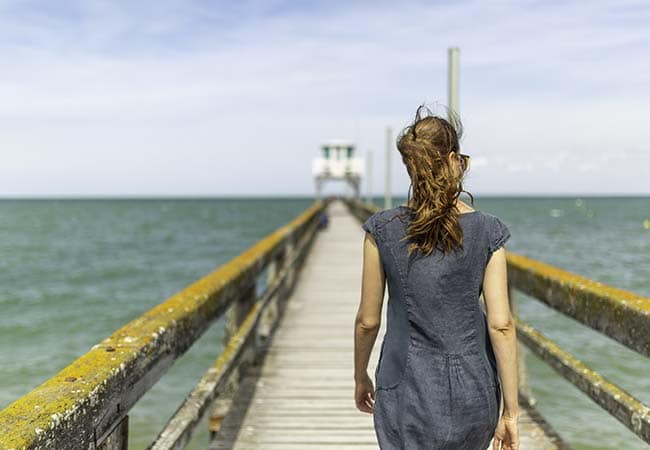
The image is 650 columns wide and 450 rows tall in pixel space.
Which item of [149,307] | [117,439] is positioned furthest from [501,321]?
[149,307]

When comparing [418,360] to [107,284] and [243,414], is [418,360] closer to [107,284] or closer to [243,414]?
[243,414]

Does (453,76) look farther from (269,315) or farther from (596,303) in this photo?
(596,303)

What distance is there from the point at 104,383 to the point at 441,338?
1112mm

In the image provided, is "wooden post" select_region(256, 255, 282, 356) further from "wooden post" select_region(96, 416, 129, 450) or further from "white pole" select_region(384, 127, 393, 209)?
"white pole" select_region(384, 127, 393, 209)

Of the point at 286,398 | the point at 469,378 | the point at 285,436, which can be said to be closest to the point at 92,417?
the point at 469,378

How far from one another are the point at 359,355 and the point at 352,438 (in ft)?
6.95

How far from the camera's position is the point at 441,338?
6.47 feet

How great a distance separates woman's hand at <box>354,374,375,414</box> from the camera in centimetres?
222

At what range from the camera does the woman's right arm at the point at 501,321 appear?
1957 mm

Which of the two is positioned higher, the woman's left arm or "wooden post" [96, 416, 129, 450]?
the woman's left arm

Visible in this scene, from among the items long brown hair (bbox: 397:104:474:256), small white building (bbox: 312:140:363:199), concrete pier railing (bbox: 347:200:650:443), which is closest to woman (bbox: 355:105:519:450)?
long brown hair (bbox: 397:104:474:256)

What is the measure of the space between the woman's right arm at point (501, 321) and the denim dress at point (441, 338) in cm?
3

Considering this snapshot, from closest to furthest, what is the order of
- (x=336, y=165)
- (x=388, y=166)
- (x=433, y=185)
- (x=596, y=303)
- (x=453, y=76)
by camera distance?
(x=433, y=185)
(x=596, y=303)
(x=453, y=76)
(x=388, y=166)
(x=336, y=165)

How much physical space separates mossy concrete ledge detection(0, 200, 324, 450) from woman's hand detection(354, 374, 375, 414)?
848 millimetres
